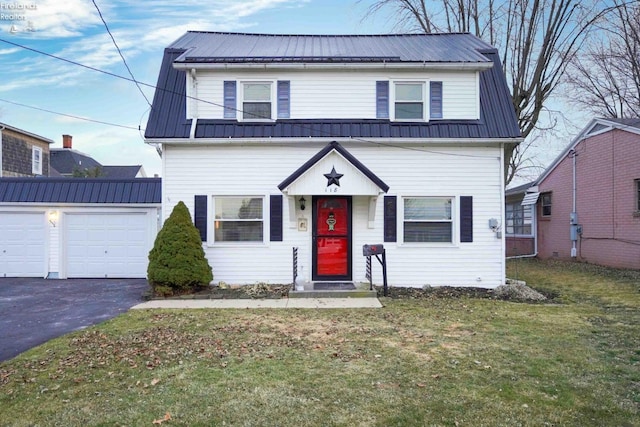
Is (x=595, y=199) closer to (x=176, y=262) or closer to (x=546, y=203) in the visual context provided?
(x=546, y=203)

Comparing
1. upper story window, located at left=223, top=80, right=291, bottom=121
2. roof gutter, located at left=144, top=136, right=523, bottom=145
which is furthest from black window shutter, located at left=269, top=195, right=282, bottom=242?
upper story window, located at left=223, top=80, right=291, bottom=121

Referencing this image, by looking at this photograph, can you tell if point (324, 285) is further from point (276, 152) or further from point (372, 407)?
point (372, 407)

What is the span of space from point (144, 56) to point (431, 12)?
1425 cm

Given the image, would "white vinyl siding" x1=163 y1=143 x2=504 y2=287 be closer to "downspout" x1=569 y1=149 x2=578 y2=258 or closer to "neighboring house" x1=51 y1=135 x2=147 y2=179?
"downspout" x1=569 y1=149 x2=578 y2=258

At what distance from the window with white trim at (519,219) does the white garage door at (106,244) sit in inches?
666

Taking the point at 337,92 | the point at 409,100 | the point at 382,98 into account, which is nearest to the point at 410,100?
the point at 409,100

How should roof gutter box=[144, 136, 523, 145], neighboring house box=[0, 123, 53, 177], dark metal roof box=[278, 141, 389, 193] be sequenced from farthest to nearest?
1. neighboring house box=[0, 123, 53, 177]
2. roof gutter box=[144, 136, 523, 145]
3. dark metal roof box=[278, 141, 389, 193]

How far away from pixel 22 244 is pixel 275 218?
8.13m

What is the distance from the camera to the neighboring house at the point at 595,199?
44.1ft

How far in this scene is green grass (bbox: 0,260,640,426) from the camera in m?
3.61

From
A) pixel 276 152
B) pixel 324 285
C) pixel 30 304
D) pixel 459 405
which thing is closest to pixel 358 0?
Answer: pixel 276 152

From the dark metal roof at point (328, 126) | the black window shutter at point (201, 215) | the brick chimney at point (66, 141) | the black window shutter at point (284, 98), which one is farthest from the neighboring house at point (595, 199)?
the brick chimney at point (66, 141)

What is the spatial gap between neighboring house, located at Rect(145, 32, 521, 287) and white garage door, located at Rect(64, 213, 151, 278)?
2.68 metres

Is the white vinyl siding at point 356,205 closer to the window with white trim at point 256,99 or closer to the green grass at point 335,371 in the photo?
the window with white trim at point 256,99
